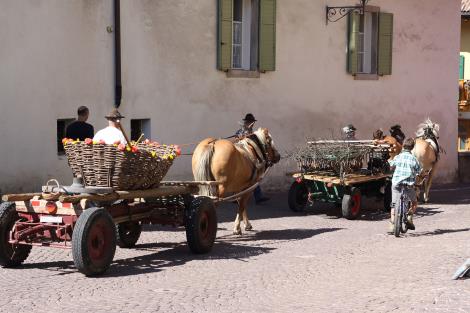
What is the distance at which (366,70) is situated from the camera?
22.2 meters

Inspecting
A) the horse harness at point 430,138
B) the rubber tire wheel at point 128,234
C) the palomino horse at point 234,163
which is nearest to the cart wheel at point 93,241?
the rubber tire wheel at point 128,234

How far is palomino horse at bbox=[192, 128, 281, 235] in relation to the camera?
40.9ft

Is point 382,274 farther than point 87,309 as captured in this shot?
Yes

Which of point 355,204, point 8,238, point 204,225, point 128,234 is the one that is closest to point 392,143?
point 355,204

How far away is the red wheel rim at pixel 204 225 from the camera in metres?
11.0

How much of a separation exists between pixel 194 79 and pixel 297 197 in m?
3.49

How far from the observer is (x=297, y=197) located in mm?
16141

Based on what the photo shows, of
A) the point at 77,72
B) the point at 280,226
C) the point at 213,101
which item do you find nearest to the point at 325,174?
the point at 280,226

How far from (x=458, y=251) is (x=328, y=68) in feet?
31.5

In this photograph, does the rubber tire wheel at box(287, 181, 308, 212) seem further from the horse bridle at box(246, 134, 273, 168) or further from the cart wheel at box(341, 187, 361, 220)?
the horse bridle at box(246, 134, 273, 168)

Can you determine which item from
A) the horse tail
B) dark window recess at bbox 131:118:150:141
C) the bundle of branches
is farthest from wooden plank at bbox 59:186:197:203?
dark window recess at bbox 131:118:150:141

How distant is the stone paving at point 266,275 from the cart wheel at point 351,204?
960mm

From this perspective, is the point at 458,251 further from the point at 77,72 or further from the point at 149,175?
the point at 77,72

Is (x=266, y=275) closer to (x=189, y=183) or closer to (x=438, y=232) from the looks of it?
(x=189, y=183)
